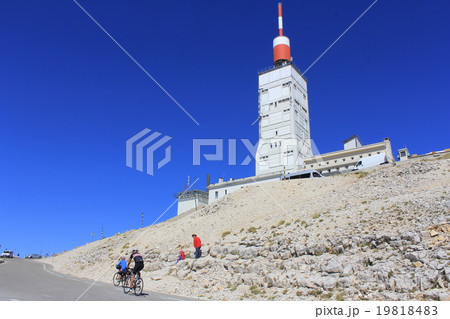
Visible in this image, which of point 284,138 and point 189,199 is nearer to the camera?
point 284,138

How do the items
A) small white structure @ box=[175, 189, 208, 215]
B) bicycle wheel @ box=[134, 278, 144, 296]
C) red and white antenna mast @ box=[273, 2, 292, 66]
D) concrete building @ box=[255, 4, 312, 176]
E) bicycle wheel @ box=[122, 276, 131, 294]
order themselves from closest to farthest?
bicycle wheel @ box=[134, 278, 144, 296] < bicycle wheel @ box=[122, 276, 131, 294] < concrete building @ box=[255, 4, 312, 176] < small white structure @ box=[175, 189, 208, 215] < red and white antenna mast @ box=[273, 2, 292, 66]

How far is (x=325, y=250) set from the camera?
18.3 meters

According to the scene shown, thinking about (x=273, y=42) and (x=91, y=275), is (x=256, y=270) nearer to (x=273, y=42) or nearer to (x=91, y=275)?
(x=91, y=275)

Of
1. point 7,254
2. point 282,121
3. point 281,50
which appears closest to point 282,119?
point 282,121

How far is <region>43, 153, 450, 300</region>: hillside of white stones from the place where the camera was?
1372cm

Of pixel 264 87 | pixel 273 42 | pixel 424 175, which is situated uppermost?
pixel 273 42

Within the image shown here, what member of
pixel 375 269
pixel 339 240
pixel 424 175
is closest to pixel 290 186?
pixel 424 175

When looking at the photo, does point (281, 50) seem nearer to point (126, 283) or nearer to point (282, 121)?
point (282, 121)

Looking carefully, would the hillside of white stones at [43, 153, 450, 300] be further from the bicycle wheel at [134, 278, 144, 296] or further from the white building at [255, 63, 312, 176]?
the white building at [255, 63, 312, 176]

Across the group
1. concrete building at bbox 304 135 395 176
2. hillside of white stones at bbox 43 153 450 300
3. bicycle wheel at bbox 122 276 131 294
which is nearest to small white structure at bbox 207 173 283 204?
concrete building at bbox 304 135 395 176

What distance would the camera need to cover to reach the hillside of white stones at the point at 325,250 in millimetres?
13719

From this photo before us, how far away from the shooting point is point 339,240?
727 inches

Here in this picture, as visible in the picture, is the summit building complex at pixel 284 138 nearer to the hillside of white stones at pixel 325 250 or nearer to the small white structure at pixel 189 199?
the small white structure at pixel 189 199
